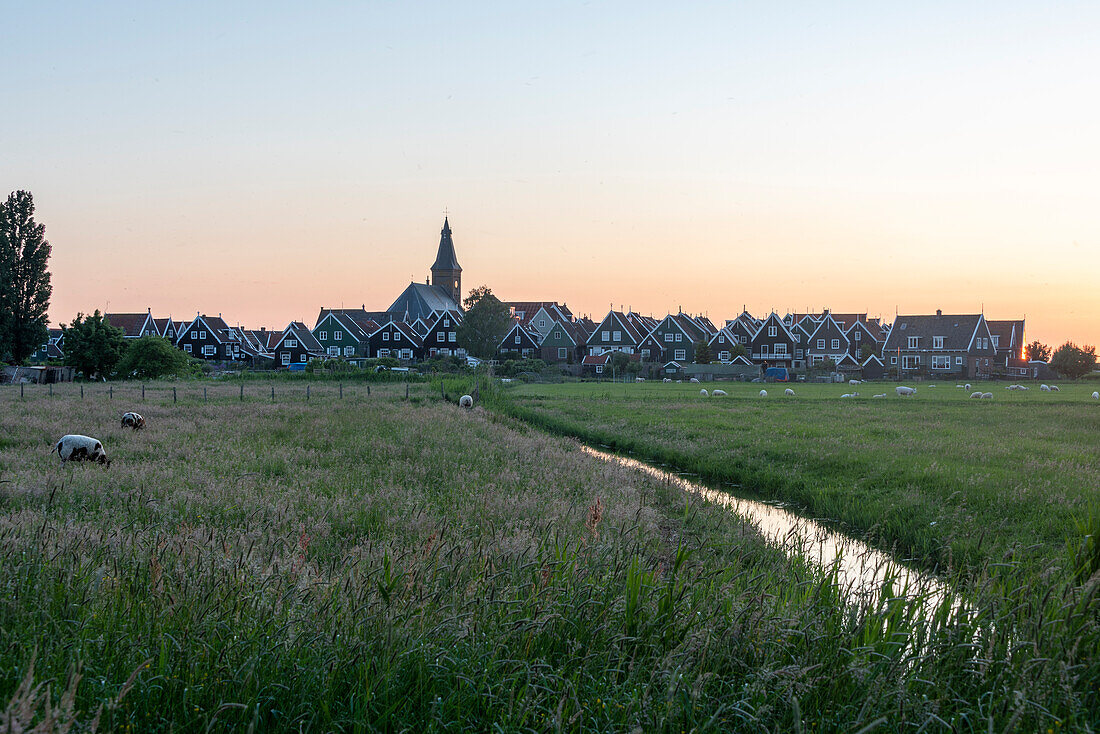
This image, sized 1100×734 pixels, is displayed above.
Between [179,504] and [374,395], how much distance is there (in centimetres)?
2965

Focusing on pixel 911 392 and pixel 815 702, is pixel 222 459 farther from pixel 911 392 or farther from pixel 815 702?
pixel 911 392

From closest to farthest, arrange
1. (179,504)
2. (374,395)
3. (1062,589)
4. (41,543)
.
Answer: (1062,589), (41,543), (179,504), (374,395)

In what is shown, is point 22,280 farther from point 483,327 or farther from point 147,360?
point 483,327

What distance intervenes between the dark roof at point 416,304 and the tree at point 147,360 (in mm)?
55719

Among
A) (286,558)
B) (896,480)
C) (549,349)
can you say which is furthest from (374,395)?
(549,349)

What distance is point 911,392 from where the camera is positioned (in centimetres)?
4897

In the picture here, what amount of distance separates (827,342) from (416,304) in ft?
205

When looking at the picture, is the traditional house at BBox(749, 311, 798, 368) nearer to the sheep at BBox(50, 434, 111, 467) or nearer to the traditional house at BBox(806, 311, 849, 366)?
the traditional house at BBox(806, 311, 849, 366)

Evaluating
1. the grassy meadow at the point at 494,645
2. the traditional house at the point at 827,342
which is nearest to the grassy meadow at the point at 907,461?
the grassy meadow at the point at 494,645

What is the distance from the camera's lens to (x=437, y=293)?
424ft

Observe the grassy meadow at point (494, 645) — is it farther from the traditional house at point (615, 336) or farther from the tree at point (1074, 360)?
the tree at point (1074, 360)

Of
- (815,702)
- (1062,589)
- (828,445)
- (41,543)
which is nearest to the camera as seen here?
(815,702)

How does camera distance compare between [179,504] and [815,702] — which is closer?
[815,702]

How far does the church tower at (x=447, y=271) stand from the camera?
144 metres
